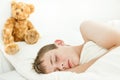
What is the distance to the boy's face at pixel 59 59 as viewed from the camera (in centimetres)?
143

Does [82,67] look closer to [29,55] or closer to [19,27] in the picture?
[29,55]

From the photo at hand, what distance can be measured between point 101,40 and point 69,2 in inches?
31.9

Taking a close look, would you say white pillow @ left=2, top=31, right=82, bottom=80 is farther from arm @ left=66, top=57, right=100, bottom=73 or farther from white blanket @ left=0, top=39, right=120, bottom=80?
arm @ left=66, top=57, right=100, bottom=73

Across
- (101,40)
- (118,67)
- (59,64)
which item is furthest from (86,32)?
(118,67)

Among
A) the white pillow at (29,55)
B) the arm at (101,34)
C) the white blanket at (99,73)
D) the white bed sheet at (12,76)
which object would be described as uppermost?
the arm at (101,34)

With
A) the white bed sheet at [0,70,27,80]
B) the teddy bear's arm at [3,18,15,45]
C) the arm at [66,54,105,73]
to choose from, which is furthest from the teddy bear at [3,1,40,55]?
the arm at [66,54,105,73]

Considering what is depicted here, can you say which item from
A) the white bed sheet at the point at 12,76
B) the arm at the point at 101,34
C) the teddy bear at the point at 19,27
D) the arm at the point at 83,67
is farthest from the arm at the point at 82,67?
the teddy bear at the point at 19,27

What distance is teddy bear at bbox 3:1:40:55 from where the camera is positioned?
1.77 m

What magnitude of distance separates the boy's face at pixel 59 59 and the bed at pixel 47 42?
8cm

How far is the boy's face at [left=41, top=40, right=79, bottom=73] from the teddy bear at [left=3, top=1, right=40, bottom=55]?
332mm

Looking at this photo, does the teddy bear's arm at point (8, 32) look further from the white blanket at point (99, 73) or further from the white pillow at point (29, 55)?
the white blanket at point (99, 73)

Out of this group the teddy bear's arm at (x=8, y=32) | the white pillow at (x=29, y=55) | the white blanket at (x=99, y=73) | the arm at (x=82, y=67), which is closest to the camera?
the white blanket at (x=99, y=73)

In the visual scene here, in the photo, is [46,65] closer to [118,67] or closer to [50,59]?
[50,59]

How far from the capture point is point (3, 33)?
1.80 m
